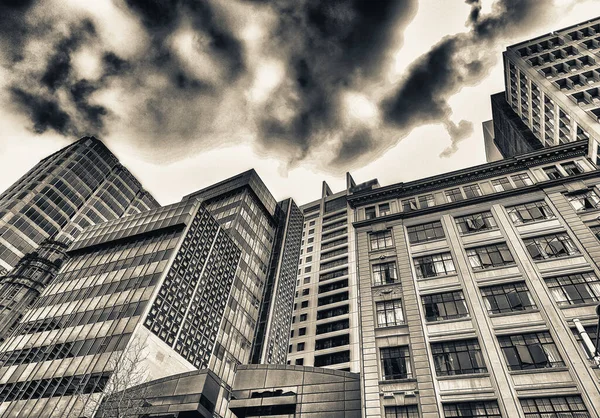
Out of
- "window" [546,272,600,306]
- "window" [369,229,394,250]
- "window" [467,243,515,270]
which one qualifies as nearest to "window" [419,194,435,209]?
"window" [369,229,394,250]

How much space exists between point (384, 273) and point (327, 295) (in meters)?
38.7

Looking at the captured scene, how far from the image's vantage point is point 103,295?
1922 inches

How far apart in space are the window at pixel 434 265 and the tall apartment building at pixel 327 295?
94.3 ft

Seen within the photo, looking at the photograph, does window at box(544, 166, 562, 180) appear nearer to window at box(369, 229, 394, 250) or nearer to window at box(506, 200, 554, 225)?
window at box(506, 200, 554, 225)

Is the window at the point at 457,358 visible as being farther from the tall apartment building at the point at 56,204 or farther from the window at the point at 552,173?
the tall apartment building at the point at 56,204

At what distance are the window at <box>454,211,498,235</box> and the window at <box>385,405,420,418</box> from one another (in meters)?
16.1

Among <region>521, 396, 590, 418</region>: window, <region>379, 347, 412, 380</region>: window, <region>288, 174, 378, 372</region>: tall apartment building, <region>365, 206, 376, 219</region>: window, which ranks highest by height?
<region>288, 174, 378, 372</region>: tall apartment building

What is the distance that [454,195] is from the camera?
36.6 meters

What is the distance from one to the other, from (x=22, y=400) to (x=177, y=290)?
19097 millimetres

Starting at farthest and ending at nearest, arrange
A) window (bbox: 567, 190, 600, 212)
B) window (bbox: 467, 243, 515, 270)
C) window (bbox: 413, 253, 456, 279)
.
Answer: window (bbox: 413, 253, 456, 279)
window (bbox: 567, 190, 600, 212)
window (bbox: 467, 243, 515, 270)

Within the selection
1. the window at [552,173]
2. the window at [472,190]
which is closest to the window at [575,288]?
the window at [472,190]

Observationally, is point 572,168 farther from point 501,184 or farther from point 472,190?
point 472,190

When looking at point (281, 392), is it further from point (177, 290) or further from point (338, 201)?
point (338, 201)

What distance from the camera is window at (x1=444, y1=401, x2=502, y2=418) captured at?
69.4ft
